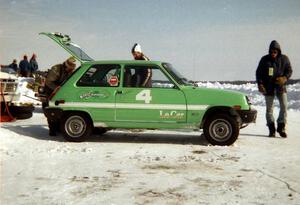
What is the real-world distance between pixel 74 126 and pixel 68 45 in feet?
8.90

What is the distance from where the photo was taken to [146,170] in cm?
642

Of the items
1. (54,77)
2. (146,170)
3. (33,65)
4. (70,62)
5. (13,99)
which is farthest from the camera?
(33,65)

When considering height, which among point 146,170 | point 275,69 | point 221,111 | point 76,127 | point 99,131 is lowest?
point 146,170

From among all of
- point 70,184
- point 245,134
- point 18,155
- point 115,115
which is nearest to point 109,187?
Result: point 70,184

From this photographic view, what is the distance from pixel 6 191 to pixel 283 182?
3356 millimetres

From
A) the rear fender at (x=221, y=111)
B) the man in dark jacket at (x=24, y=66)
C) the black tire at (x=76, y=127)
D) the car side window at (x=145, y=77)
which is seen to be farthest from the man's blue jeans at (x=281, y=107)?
the man in dark jacket at (x=24, y=66)

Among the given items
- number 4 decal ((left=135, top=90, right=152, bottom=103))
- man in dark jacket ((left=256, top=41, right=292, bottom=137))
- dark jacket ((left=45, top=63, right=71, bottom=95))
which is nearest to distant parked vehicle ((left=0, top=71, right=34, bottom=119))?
dark jacket ((left=45, top=63, right=71, bottom=95))

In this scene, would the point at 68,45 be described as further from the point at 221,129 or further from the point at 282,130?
the point at 282,130

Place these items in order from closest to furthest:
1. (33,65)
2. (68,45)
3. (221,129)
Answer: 1. (221,129)
2. (68,45)
3. (33,65)

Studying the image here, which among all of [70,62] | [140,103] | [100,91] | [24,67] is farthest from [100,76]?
[24,67]

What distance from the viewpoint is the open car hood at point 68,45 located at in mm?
10815

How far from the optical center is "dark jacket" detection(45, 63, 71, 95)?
424 inches

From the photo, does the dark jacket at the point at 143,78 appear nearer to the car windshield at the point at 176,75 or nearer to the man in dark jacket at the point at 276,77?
the car windshield at the point at 176,75

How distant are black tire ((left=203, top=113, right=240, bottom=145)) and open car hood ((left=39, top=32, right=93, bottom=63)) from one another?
12.5 feet
